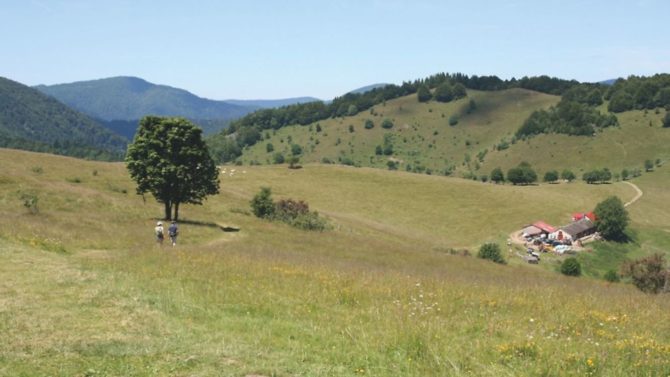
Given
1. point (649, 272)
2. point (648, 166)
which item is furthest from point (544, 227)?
point (648, 166)

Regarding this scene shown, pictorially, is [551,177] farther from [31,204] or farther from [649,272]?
[31,204]

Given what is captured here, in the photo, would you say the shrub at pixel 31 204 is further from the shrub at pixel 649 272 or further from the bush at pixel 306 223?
the shrub at pixel 649 272

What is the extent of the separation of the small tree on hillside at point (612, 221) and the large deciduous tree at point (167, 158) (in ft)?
291

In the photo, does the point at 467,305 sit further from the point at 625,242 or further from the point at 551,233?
the point at 625,242

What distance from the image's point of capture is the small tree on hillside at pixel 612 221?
10769cm

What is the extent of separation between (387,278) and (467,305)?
157 inches

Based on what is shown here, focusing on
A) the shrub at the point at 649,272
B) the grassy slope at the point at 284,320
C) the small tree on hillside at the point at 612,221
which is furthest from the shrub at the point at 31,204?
the small tree on hillside at the point at 612,221

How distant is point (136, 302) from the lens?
13680 mm

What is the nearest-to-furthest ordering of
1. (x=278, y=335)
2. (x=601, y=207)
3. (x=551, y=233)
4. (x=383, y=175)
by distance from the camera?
(x=278, y=335)
(x=551, y=233)
(x=601, y=207)
(x=383, y=175)

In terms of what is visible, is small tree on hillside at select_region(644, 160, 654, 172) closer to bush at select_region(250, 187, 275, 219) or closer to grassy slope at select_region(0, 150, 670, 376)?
bush at select_region(250, 187, 275, 219)

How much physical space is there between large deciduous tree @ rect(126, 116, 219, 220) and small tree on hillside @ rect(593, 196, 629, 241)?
3495 inches

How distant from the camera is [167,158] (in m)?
50.2

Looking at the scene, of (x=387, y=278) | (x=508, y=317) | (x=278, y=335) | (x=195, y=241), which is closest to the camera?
(x=278, y=335)

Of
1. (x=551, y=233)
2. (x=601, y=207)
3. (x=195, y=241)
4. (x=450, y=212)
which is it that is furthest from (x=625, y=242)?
(x=195, y=241)
